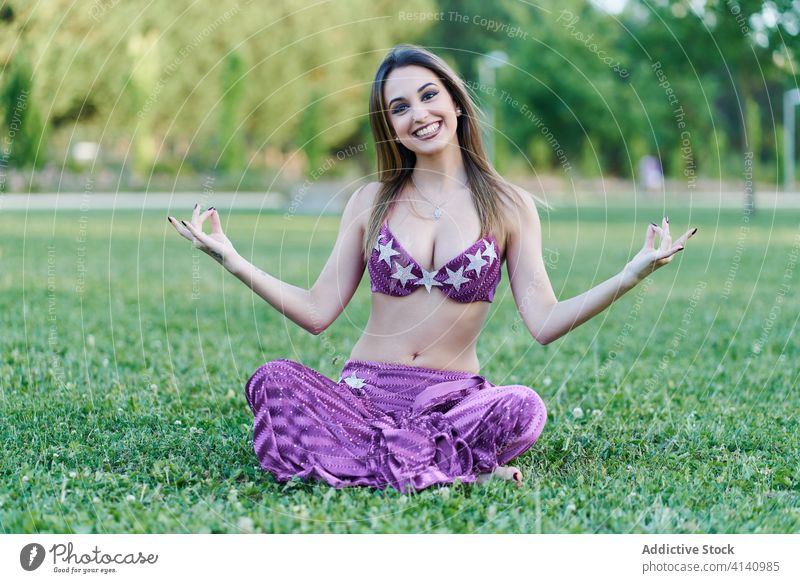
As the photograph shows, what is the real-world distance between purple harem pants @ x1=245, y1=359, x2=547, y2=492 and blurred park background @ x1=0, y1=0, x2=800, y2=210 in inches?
1011

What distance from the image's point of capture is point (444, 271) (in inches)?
207

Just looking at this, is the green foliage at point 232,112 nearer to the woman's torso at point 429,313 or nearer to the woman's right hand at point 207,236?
the woman's torso at point 429,313

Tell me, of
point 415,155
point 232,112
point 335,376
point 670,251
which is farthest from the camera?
point 232,112

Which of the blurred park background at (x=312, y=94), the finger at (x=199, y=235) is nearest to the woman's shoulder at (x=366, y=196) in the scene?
the finger at (x=199, y=235)

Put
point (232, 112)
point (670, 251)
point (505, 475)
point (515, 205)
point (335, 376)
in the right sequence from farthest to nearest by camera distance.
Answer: point (232, 112) < point (335, 376) < point (515, 205) < point (505, 475) < point (670, 251)

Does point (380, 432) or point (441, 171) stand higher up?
point (441, 171)

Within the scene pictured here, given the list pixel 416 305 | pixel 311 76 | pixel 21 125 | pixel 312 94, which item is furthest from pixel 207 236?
pixel 311 76

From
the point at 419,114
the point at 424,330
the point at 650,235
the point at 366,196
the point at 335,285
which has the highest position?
the point at 419,114

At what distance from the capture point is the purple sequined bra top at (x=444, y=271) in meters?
5.25

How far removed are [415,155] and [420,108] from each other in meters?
0.35

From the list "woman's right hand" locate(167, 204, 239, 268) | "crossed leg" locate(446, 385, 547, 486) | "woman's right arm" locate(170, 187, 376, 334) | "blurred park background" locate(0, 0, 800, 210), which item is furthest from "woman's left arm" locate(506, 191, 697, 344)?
"blurred park background" locate(0, 0, 800, 210)

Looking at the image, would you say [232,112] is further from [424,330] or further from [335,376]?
[424,330]

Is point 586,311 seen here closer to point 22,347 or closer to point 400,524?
point 400,524

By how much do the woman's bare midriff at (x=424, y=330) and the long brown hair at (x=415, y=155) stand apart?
1.07 feet
